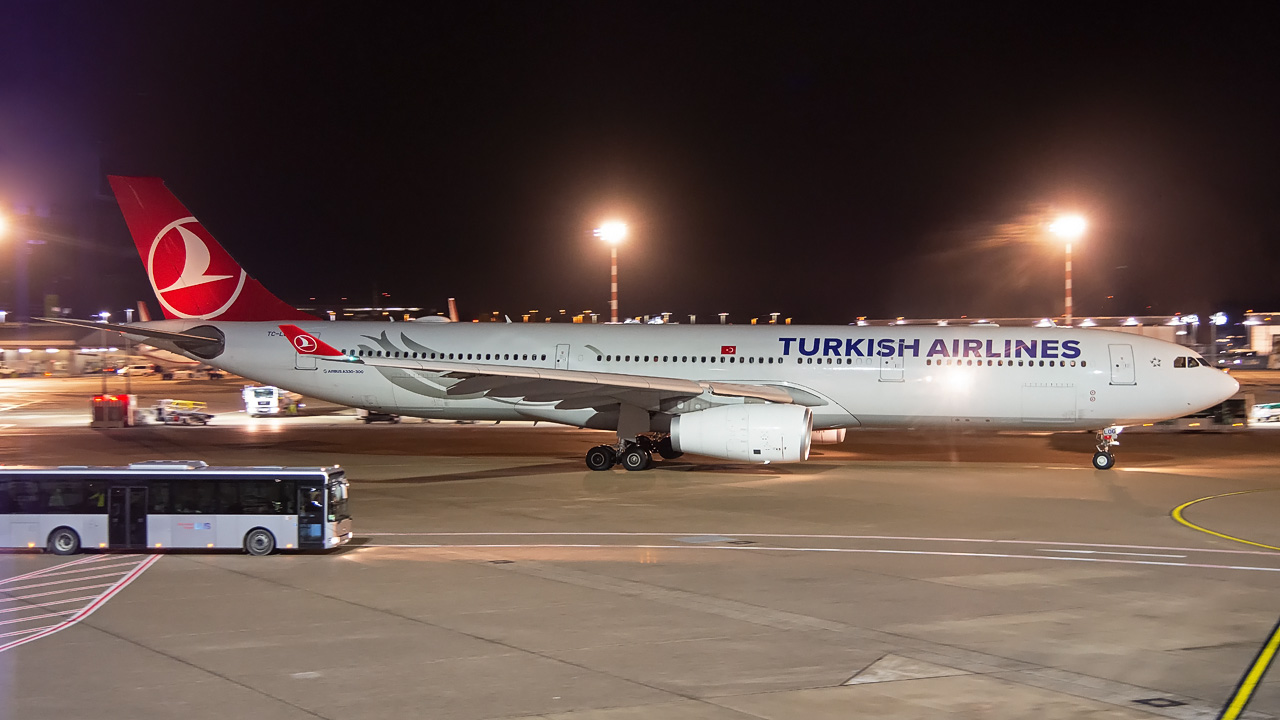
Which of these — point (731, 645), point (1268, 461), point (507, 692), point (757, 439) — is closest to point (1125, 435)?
point (1268, 461)

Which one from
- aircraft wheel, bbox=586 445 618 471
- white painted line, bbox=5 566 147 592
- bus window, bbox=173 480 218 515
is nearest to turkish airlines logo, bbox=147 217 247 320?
aircraft wheel, bbox=586 445 618 471

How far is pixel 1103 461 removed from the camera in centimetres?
2647

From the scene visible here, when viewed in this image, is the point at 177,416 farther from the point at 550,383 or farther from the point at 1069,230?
the point at 1069,230

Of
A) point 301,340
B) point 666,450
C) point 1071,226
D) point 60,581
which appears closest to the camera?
point 60,581

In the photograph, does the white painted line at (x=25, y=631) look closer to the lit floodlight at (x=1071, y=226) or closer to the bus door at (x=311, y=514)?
the bus door at (x=311, y=514)

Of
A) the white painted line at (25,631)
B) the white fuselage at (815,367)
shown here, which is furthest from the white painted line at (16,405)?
the white painted line at (25,631)

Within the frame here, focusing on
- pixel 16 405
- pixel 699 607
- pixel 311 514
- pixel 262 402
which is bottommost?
pixel 699 607

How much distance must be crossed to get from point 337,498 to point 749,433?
10.7m

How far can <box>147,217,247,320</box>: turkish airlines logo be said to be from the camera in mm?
→ 29547

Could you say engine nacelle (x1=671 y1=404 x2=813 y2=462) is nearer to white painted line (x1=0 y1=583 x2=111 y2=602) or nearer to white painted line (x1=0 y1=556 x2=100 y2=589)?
white painted line (x1=0 y1=556 x2=100 y2=589)

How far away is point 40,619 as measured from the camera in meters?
11.7

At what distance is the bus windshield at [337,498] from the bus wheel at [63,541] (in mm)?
4047

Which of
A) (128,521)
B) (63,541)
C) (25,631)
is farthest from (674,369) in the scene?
(25,631)

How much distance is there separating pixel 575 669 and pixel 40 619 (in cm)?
660
